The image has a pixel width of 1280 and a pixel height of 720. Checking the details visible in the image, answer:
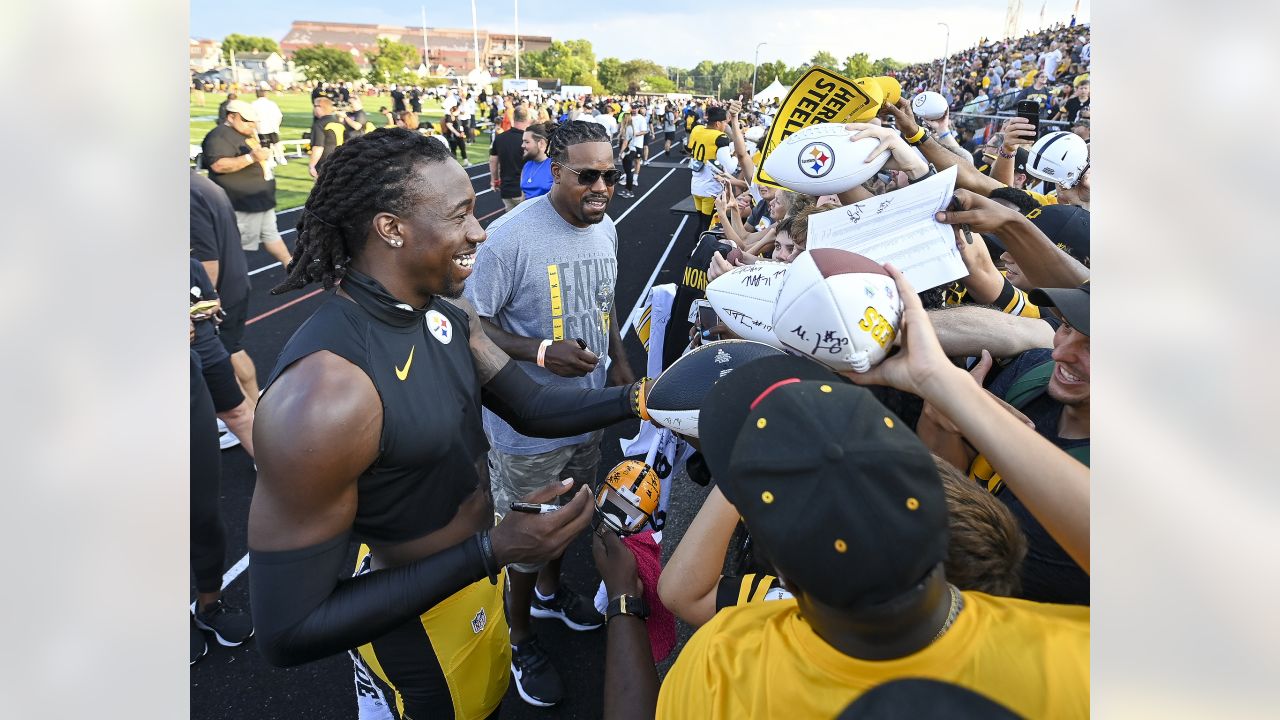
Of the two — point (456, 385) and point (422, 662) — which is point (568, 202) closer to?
point (456, 385)

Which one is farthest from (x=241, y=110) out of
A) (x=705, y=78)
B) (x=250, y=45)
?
(x=705, y=78)

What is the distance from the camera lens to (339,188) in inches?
77.3

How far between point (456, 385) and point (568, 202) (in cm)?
142

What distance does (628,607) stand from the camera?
1659mm

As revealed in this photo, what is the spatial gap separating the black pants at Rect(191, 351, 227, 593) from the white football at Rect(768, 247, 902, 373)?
2.86 m

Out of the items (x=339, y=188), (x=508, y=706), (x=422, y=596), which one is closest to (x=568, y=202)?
(x=339, y=188)

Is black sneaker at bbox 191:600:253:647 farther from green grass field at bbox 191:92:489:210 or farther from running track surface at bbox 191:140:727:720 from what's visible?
green grass field at bbox 191:92:489:210

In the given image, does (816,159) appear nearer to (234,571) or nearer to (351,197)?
(351,197)

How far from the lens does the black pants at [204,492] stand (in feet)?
10.3

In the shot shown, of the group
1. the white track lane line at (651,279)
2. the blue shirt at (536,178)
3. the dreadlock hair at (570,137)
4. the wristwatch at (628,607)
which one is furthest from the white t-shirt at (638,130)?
the wristwatch at (628,607)

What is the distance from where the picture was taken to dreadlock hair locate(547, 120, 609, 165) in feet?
10.8

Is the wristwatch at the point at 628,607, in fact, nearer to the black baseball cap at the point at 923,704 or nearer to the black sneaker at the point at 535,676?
the black baseball cap at the point at 923,704
